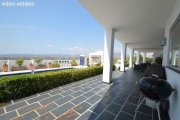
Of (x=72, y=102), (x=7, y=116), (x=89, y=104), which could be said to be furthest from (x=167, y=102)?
(x=7, y=116)

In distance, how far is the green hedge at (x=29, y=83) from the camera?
3065 mm

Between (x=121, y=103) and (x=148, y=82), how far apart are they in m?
1.55

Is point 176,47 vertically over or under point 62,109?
over

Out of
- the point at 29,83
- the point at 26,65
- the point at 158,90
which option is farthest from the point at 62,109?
the point at 26,65

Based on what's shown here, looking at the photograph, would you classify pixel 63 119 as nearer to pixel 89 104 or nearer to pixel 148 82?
pixel 89 104

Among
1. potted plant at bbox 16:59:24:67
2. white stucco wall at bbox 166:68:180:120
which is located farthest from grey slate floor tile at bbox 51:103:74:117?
potted plant at bbox 16:59:24:67

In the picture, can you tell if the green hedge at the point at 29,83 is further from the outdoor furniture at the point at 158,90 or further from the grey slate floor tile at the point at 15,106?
the outdoor furniture at the point at 158,90

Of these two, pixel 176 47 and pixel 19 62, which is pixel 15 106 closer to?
pixel 176 47

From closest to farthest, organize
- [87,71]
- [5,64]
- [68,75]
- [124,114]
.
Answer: [124,114]
[68,75]
[87,71]
[5,64]

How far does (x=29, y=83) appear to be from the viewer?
3.60 metres

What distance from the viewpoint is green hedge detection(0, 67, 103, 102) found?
307 centimetres

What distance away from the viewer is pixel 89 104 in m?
3.09

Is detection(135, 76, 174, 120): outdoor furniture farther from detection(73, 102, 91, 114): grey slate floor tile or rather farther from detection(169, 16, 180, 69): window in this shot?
detection(73, 102, 91, 114): grey slate floor tile

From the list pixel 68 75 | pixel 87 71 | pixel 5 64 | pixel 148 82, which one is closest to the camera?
pixel 148 82
